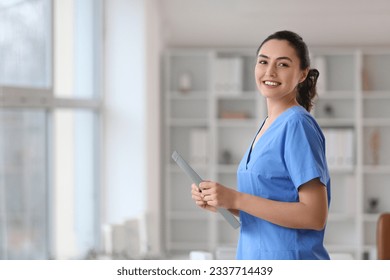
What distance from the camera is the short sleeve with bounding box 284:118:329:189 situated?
3.03 feet

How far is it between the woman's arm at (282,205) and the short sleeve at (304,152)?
0.04 ft

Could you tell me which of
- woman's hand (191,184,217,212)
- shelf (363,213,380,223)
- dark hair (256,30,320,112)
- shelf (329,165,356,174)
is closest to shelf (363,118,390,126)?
shelf (329,165,356,174)

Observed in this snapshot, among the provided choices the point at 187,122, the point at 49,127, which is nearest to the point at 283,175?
the point at 49,127

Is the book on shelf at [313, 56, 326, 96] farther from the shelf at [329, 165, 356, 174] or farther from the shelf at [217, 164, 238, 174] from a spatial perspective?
the shelf at [217, 164, 238, 174]

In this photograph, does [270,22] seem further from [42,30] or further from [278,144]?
[278,144]

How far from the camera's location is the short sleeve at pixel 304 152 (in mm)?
Result: 922

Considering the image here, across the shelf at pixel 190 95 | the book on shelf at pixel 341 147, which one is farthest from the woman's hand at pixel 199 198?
the shelf at pixel 190 95

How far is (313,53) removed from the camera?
378 cm

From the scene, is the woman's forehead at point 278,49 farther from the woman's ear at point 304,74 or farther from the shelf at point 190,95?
the shelf at point 190,95

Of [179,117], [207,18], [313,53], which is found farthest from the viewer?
[179,117]

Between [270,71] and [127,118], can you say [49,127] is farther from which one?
[270,71]

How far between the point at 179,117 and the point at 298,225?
3234 mm

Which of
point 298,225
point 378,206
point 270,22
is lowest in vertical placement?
point 378,206
